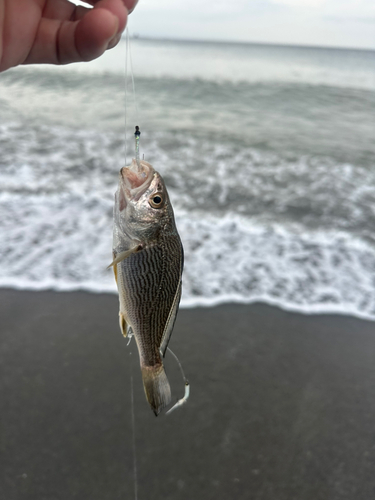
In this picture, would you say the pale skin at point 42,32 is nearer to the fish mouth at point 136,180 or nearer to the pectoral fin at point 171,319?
the fish mouth at point 136,180

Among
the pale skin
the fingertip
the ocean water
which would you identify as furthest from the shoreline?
the fingertip

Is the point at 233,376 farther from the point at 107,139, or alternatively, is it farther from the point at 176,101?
the point at 176,101

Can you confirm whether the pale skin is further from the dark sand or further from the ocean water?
the ocean water

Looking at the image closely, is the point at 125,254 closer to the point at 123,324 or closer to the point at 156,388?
the point at 123,324

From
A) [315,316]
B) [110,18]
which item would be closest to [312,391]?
[315,316]

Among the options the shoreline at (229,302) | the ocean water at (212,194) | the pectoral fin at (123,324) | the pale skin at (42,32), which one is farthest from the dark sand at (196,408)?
the pale skin at (42,32)

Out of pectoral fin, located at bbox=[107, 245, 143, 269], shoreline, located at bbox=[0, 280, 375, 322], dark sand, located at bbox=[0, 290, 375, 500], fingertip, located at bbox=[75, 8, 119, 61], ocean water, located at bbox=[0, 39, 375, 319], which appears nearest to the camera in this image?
fingertip, located at bbox=[75, 8, 119, 61]

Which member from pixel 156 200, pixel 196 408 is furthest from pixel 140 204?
pixel 196 408

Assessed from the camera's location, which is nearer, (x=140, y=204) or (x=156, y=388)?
(x=156, y=388)
